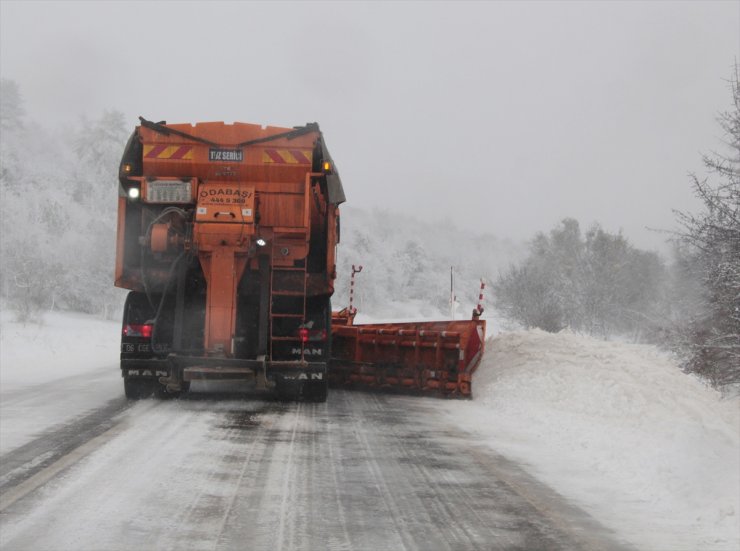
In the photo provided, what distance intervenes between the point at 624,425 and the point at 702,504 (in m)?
3.02

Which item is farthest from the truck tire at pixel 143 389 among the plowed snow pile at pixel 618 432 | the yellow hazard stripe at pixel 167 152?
the plowed snow pile at pixel 618 432

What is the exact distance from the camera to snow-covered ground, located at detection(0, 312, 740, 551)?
502cm

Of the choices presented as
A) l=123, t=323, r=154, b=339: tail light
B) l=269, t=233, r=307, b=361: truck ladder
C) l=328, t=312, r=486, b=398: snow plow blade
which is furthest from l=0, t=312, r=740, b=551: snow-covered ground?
l=269, t=233, r=307, b=361: truck ladder

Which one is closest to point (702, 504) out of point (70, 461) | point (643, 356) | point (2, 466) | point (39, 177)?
point (70, 461)

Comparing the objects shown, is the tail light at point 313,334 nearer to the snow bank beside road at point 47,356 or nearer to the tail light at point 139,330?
the tail light at point 139,330

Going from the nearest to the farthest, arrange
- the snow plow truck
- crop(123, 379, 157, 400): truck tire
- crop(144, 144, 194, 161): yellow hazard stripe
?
the snow plow truck, crop(144, 144, 194, 161): yellow hazard stripe, crop(123, 379, 157, 400): truck tire

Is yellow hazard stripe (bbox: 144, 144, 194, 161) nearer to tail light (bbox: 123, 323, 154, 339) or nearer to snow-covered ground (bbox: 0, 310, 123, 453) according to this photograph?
tail light (bbox: 123, 323, 154, 339)

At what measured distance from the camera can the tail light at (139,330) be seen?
9.55 meters

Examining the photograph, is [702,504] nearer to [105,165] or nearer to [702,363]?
[702,363]

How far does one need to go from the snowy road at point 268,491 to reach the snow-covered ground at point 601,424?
0.40 metres

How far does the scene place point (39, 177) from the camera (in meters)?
69.0

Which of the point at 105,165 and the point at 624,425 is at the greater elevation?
the point at 105,165

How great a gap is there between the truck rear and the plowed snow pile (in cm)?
280

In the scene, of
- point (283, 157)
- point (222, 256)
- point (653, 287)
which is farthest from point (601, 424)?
point (653, 287)
